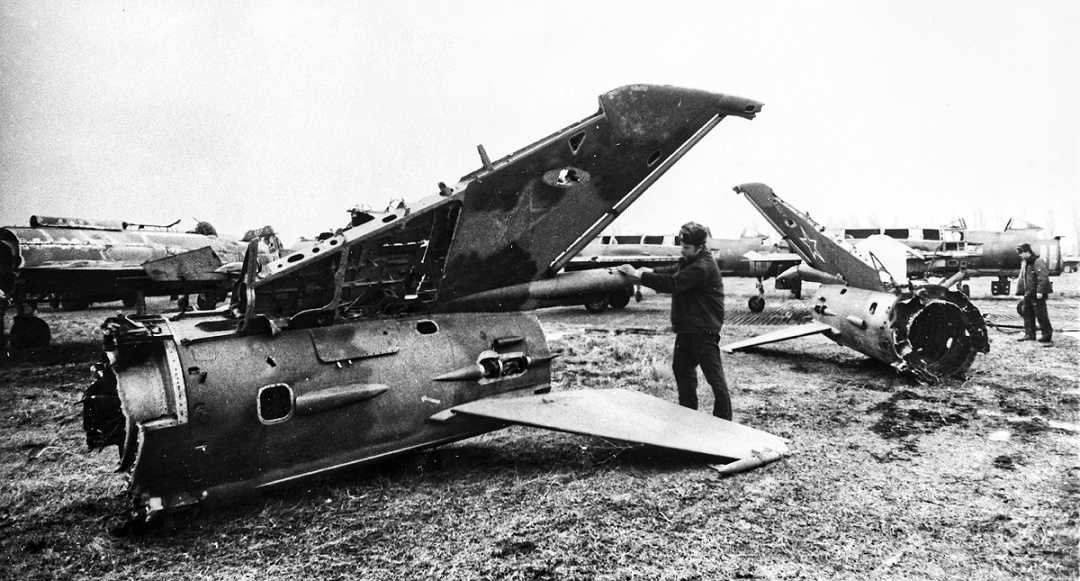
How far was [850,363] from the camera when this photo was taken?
28.0 feet

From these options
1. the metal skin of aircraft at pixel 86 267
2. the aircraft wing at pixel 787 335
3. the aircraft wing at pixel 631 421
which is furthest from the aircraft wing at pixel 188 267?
the aircraft wing at pixel 787 335

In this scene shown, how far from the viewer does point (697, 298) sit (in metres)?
5.30

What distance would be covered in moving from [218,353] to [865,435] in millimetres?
5080

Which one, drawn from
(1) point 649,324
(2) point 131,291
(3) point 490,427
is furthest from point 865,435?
(2) point 131,291

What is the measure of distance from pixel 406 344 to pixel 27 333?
9.04 m

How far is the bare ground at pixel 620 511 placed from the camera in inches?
120

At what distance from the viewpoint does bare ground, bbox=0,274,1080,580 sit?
9.96 ft

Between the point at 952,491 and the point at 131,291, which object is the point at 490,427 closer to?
the point at 952,491

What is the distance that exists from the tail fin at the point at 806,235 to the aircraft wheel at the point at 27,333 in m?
11.3

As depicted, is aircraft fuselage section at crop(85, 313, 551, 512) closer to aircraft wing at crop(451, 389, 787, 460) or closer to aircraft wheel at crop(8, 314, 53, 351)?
aircraft wing at crop(451, 389, 787, 460)

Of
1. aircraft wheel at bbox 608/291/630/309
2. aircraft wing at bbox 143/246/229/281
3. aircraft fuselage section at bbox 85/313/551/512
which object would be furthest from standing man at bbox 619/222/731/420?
aircraft wheel at bbox 608/291/630/309

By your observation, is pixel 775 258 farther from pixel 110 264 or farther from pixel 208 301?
pixel 110 264

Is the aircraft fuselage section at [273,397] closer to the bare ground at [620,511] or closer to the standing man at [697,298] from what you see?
the bare ground at [620,511]

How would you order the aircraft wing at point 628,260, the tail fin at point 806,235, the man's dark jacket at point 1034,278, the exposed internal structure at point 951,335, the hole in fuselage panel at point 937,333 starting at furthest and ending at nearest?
the aircraft wing at point 628,260 < the man's dark jacket at point 1034,278 < the tail fin at point 806,235 < the hole in fuselage panel at point 937,333 < the exposed internal structure at point 951,335
